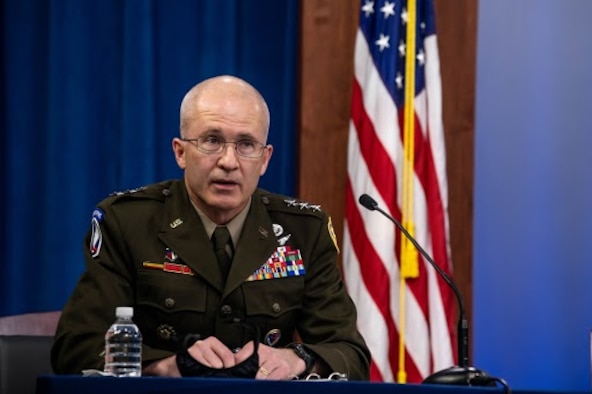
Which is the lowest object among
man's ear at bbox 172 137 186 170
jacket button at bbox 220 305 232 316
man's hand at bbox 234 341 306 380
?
man's hand at bbox 234 341 306 380

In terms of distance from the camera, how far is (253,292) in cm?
282

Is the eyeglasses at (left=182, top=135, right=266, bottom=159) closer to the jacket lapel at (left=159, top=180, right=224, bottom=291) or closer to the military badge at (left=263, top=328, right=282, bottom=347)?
the jacket lapel at (left=159, top=180, right=224, bottom=291)

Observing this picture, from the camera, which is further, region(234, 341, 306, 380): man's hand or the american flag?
the american flag

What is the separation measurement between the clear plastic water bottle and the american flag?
1764 millimetres

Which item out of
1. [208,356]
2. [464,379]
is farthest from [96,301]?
[464,379]

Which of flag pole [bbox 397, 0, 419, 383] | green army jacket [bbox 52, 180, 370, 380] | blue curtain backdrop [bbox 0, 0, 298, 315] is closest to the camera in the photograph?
green army jacket [bbox 52, 180, 370, 380]

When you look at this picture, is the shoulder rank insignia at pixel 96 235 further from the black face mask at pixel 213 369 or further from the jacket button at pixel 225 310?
the black face mask at pixel 213 369

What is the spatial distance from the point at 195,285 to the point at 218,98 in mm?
469

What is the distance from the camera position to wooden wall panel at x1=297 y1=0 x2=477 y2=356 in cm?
441

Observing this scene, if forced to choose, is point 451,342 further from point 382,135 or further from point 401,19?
point 401,19

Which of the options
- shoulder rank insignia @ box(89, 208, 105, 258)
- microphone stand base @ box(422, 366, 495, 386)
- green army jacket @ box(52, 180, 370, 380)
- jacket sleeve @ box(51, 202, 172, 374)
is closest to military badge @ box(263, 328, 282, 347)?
green army jacket @ box(52, 180, 370, 380)

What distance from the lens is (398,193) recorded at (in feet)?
13.8

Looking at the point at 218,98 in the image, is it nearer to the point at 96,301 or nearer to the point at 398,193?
the point at 96,301

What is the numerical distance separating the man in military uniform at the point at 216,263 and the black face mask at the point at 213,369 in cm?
27
